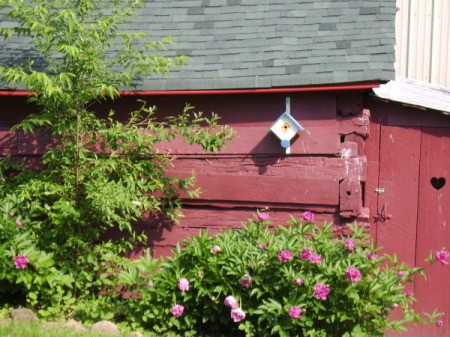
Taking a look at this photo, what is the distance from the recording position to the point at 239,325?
5.87 meters

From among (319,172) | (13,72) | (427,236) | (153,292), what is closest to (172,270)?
(153,292)

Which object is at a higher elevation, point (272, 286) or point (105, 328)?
point (272, 286)

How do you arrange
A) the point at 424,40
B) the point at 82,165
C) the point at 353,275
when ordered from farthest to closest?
the point at 424,40 → the point at 82,165 → the point at 353,275

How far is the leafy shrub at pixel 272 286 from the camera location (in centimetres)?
558

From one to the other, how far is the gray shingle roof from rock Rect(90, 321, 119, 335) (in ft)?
7.61

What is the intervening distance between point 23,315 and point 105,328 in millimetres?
770

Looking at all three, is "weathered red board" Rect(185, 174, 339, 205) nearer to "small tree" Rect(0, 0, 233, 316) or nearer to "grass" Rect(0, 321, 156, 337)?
"small tree" Rect(0, 0, 233, 316)

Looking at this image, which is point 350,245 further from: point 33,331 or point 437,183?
point 33,331

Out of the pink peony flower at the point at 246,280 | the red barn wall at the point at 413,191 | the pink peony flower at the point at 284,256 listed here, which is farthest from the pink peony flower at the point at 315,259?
the red barn wall at the point at 413,191

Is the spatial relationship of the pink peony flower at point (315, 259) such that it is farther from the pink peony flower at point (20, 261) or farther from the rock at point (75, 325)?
the pink peony flower at point (20, 261)

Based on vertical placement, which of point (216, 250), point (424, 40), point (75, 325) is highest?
point (424, 40)

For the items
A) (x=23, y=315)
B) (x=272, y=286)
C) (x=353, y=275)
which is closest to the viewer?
(x=353, y=275)

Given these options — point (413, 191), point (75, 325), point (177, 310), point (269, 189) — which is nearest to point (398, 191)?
point (413, 191)

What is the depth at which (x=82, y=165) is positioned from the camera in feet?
21.4
